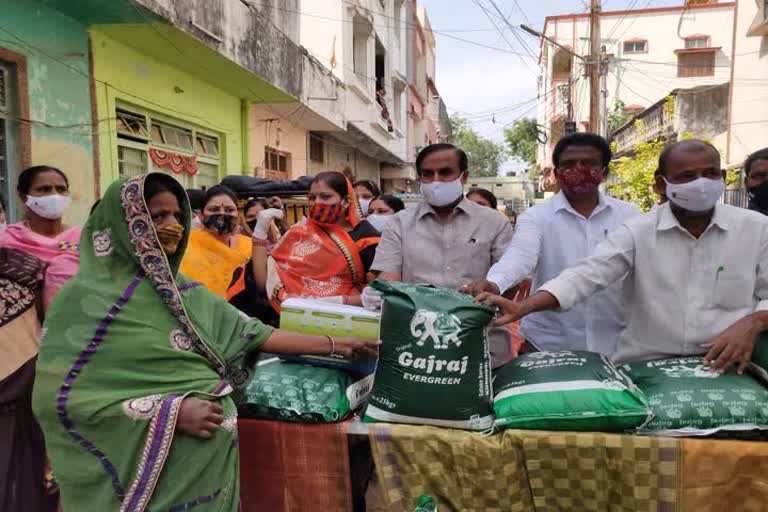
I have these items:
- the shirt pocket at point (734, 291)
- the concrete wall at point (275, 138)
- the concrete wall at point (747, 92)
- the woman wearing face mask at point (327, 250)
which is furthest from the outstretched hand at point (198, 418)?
the concrete wall at point (747, 92)

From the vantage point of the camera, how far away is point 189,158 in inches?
352

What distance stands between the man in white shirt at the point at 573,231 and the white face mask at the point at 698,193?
0.58m

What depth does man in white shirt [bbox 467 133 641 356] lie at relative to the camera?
2.50 metres

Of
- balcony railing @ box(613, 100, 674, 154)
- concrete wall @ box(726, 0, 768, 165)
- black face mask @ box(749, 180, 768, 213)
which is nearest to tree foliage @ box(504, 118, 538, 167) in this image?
balcony railing @ box(613, 100, 674, 154)

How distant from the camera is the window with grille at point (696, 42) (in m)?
31.7

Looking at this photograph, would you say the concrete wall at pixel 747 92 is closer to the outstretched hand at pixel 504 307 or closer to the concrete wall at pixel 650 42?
the outstretched hand at pixel 504 307

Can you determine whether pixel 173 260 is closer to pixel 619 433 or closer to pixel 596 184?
pixel 619 433

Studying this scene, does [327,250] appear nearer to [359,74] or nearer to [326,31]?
[326,31]

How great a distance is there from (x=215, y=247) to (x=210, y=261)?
102mm

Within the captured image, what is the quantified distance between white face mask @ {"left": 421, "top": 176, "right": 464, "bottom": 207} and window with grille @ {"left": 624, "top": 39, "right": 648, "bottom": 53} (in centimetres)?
3522

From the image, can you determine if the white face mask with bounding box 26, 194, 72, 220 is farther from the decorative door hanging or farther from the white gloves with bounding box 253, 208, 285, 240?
the decorative door hanging

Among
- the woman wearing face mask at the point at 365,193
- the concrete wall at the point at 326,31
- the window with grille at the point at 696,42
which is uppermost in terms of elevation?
the window with grille at the point at 696,42

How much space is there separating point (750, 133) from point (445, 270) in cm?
1512

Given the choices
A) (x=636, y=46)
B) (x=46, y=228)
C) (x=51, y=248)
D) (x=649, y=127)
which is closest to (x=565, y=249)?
(x=51, y=248)
